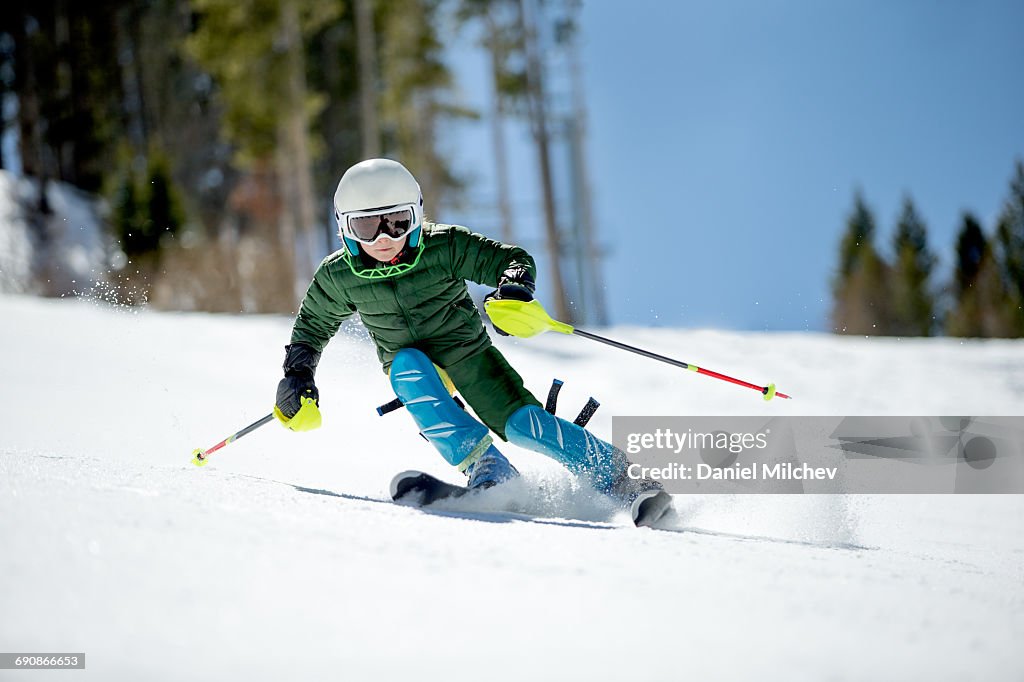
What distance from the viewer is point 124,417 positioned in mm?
5230

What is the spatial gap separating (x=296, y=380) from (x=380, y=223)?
79cm

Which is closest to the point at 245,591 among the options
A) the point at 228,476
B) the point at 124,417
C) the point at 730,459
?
the point at 228,476

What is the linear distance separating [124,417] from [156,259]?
1040 cm

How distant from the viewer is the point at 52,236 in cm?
2045

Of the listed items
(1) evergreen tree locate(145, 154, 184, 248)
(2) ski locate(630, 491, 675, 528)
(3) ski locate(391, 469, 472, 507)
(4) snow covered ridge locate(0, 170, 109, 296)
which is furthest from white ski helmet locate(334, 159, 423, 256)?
(4) snow covered ridge locate(0, 170, 109, 296)

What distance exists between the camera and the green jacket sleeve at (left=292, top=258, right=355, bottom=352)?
3.67 meters

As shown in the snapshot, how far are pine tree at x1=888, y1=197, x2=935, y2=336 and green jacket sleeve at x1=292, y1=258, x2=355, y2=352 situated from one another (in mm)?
22224

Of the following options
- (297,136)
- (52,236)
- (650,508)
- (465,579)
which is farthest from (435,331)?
(52,236)

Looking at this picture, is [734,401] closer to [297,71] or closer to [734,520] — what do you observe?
[734,520]

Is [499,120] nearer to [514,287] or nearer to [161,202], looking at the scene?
[161,202]

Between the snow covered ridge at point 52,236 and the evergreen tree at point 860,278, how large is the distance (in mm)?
19419

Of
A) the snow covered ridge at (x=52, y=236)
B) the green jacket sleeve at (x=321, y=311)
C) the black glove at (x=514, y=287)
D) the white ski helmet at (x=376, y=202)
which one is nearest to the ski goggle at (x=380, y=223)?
the white ski helmet at (x=376, y=202)

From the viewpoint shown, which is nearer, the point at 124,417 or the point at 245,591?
the point at 245,591

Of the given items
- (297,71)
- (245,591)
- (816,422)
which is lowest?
(816,422)
